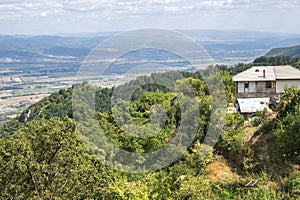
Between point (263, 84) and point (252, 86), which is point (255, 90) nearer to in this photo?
point (252, 86)

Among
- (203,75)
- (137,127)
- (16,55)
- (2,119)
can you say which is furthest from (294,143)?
(16,55)

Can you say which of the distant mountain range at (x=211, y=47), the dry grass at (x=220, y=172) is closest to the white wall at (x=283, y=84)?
the distant mountain range at (x=211, y=47)

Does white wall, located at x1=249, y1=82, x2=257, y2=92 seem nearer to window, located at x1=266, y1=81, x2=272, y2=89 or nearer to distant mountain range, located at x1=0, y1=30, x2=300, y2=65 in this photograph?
window, located at x1=266, y1=81, x2=272, y2=89

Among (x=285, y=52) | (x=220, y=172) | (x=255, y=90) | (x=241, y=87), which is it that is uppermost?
(x=241, y=87)

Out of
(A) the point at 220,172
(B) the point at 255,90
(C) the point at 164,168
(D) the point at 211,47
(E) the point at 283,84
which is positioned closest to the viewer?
(A) the point at 220,172

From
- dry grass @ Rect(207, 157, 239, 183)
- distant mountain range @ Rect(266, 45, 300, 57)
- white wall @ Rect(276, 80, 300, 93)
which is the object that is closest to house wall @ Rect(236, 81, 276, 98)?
white wall @ Rect(276, 80, 300, 93)

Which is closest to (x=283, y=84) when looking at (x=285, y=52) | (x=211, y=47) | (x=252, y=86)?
(x=252, y=86)

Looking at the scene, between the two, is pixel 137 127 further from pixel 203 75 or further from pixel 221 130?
pixel 203 75

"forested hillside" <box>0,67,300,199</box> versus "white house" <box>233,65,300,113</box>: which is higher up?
"white house" <box>233,65,300,113</box>

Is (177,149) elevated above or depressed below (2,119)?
above
